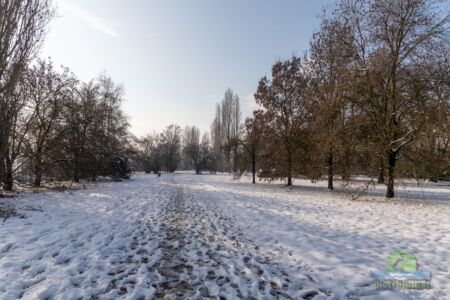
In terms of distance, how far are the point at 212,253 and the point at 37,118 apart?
1564 centimetres

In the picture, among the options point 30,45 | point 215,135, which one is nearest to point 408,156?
point 30,45

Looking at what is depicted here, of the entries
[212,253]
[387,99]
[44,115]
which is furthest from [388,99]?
[44,115]

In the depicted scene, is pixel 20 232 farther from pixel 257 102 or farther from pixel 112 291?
pixel 257 102

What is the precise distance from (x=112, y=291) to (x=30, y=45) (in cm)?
1134

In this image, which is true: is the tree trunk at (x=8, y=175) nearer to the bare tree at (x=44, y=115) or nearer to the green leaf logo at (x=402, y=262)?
the bare tree at (x=44, y=115)

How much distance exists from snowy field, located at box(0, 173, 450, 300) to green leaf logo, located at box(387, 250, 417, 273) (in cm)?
14

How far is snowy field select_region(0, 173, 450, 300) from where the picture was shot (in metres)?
4.24

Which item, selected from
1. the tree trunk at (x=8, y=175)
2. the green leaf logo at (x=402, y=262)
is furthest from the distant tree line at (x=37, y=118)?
the green leaf logo at (x=402, y=262)

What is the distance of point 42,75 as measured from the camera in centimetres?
1695

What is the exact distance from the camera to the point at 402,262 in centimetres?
546

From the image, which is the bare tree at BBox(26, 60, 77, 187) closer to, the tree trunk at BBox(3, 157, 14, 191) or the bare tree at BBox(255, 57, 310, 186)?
the tree trunk at BBox(3, 157, 14, 191)

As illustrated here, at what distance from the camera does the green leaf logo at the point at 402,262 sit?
5.14 meters

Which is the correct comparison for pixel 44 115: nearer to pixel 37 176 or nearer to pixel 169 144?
pixel 37 176

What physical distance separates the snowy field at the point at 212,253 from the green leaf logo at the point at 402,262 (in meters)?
0.14
